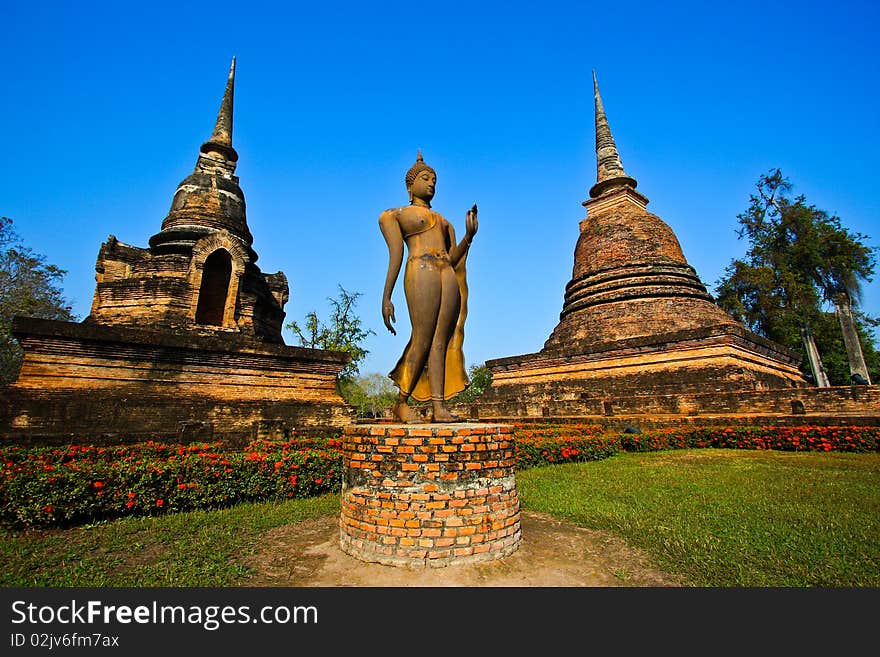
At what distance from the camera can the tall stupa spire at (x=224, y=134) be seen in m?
15.5

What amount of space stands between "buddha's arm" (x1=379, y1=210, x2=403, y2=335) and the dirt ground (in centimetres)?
212

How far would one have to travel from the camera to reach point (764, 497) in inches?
202

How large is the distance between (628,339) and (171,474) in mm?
12184

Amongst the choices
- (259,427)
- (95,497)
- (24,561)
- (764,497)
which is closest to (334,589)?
(24,561)

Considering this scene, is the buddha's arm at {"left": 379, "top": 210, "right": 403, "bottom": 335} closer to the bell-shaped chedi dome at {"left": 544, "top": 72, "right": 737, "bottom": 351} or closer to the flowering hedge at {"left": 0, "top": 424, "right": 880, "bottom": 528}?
the flowering hedge at {"left": 0, "top": 424, "right": 880, "bottom": 528}

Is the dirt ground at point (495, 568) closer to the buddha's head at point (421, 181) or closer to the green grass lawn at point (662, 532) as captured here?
the green grass lawn at point (662, 532)

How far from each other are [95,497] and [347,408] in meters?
5.78

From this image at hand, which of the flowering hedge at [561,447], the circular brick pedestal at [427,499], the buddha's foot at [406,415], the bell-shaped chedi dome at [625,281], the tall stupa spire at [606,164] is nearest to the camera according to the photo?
the circular brick pedestal at [427,499]

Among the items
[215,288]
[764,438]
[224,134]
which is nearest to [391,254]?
[764,438]

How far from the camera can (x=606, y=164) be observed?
1938 centimetres

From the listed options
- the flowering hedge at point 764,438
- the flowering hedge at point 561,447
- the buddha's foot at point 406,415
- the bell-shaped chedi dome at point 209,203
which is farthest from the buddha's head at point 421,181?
the bell-shaped chedi dome at point 209,203

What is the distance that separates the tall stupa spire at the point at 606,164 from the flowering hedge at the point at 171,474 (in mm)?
12734

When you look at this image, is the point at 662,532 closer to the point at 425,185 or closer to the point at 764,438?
the point at 425,185

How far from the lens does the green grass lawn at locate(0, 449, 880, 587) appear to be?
3.16 m
